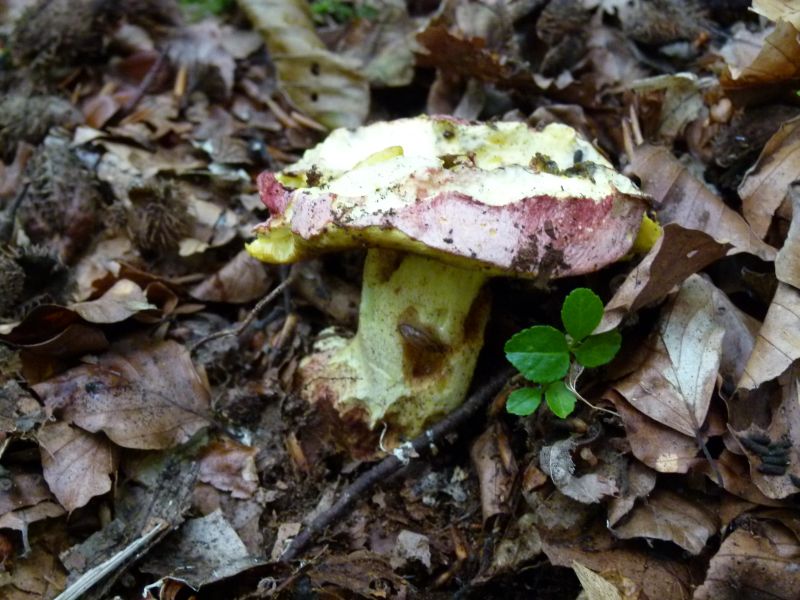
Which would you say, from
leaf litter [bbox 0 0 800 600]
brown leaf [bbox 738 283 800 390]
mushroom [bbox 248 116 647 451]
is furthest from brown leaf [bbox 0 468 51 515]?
brown leaf [bbox 738 283 800 390]

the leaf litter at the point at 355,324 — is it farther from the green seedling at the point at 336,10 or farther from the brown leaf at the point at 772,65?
the green seedling at the point at 336,10

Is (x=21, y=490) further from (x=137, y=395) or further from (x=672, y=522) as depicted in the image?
(x=672, y=522)

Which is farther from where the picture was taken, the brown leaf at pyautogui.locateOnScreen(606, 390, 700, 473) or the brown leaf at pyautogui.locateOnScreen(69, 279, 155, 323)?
the brown leaf at pyautogui.locateOnScreen(69, 279, 155, 323)

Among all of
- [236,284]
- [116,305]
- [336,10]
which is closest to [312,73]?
[336,10]

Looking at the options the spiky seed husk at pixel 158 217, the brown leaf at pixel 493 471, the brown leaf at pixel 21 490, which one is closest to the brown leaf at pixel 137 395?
the brown leaf at pixel 21 490

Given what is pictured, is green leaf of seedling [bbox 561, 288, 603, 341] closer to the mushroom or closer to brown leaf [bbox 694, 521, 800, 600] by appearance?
the mushroom
